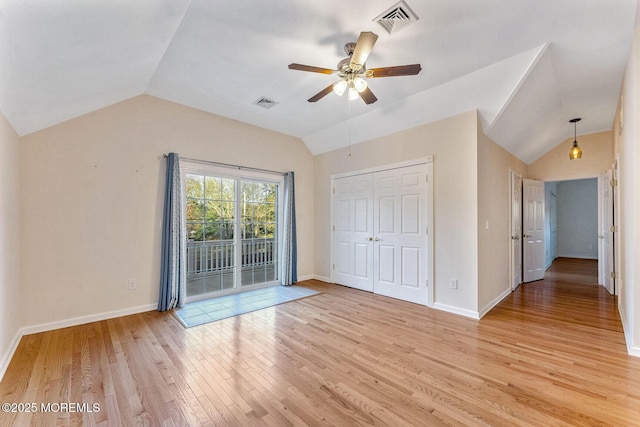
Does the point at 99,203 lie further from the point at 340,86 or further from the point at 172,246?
the point at 340,86

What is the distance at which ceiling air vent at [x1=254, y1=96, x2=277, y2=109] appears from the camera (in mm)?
3783

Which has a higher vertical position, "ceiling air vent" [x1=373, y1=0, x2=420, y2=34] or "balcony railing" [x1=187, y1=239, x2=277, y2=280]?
"ceiling air vent" [x1=373, y1=0, x2=420, y2=34]

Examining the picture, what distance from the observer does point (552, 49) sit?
106 inches

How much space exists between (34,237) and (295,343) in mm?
3089

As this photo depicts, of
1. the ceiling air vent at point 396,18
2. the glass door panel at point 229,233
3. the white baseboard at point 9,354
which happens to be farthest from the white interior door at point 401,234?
the white baseboard at point 9,354

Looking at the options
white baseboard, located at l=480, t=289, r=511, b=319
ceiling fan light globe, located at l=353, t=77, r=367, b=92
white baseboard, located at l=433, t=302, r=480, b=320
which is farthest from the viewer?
white baseboard, located at l=480, t=289, r=511, b=319

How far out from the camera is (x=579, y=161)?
17.7 ft

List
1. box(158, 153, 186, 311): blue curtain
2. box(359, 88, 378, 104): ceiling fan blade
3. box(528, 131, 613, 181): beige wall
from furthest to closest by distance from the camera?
box(528, 131, 613, 181): beige wall → box(158, 153, 186, 311): blue curtain → box(359, 88, 378, 104): ceiling fan blade

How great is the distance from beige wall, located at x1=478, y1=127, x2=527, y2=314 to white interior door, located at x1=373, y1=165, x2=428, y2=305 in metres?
0.72

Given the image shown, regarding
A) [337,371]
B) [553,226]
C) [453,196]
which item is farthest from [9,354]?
[553,226]

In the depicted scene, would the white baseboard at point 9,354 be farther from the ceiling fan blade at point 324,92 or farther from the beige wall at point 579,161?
the beige wall at point 579,161

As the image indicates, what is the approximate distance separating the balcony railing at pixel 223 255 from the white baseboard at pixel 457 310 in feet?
9.66

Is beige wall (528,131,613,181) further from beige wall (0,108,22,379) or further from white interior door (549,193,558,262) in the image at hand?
beige wall (0,108,22,379)

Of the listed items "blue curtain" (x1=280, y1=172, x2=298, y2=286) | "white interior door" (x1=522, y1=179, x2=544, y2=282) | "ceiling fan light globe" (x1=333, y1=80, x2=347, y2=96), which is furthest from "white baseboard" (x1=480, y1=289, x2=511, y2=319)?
"ceiling fan light globe" (x1=333, y1=80, x2=347, y2=96)
